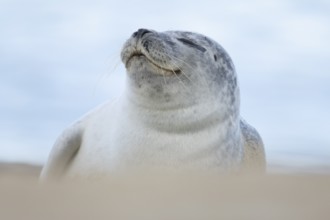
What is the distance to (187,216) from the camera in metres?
1.92

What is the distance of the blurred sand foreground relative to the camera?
1938 millimetres

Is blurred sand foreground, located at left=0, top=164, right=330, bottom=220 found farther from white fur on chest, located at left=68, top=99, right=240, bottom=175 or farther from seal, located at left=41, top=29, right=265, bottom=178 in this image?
white fur on chest, located at left=68, top=99, right=240, bottom=175

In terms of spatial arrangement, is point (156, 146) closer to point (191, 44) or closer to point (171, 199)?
point (191, 44)

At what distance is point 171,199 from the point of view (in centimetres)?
229

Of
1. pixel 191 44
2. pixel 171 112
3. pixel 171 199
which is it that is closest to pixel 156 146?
pixel 171 112

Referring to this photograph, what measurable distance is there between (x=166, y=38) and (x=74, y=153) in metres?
1.44

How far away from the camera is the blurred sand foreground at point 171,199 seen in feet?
6.36

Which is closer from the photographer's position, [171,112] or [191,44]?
[171,112]

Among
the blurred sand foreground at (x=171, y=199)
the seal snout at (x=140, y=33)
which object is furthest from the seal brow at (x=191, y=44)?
the blurred sand foreground at (x=171, y=199)

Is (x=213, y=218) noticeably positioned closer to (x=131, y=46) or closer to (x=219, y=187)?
(x=219, y=187)

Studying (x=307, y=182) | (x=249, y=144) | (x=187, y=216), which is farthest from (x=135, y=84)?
(x=187, y=216)

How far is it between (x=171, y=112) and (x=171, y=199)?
13.9 feet

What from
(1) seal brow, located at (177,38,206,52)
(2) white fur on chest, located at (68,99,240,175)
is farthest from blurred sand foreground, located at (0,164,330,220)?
(1) seal brow, located at (177,38,206,52)

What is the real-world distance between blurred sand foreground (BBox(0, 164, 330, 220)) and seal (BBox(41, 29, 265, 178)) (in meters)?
3.38
